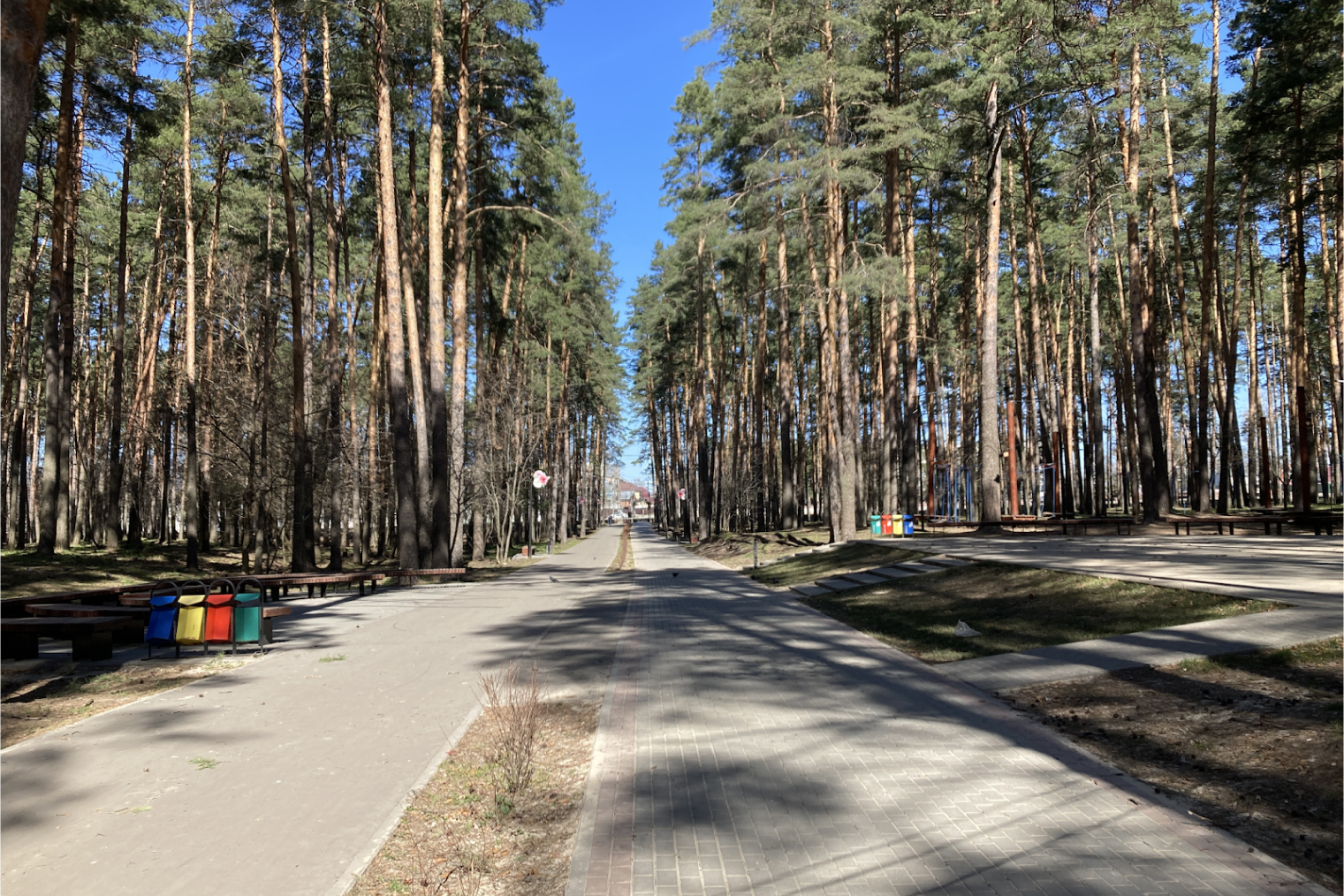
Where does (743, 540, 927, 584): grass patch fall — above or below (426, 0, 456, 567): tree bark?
below

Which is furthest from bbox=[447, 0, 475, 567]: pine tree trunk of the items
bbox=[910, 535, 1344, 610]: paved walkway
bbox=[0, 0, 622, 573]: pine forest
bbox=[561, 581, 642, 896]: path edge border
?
bbox=[561, 581, 642, 896]: path edge border

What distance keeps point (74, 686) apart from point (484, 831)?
20.7 feet

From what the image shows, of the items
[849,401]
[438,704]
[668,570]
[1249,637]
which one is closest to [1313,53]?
[849,401]

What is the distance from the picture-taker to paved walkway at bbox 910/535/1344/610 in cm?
905

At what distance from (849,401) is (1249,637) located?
625 inches

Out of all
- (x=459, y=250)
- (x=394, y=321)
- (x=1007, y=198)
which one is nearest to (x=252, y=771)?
(x=394, y=321)

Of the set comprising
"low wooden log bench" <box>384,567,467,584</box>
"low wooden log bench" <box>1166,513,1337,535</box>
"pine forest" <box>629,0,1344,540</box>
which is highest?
"pine forest" <box>629,0,1344,540</box>

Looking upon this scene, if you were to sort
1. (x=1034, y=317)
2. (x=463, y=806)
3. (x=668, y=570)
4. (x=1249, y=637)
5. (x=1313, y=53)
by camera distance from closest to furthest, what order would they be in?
(x=463, y=806) < (x=1249, y=637) < (x=1313, y=53) < (x=668, y=570) < (x=1034, y=317)

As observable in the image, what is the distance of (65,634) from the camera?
9297 millimetres

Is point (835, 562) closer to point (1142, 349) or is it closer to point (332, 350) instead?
point (1142, 349)

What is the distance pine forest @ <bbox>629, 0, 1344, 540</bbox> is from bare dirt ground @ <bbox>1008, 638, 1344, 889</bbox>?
49.4 feet

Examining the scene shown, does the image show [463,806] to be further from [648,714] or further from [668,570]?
[668,570]

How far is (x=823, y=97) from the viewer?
2253cm

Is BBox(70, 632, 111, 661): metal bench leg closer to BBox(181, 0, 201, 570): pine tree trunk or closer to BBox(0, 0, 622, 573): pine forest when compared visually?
BBox(0, 0, 622, 573): pine forest
